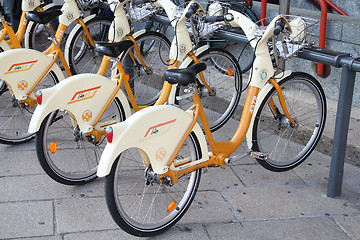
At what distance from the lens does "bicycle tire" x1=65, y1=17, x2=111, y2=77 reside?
5.30 m

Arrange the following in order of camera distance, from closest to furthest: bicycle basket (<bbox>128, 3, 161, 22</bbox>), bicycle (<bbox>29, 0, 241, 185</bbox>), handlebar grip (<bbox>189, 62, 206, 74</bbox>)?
handlebar grip (<bbox>189, 62, 206, 74</bbox>), bicycle (<bbox>29, 0, 241, 185</bbox>), bicycle basket (<bbox>128, 3, 161, 22</bbox>)

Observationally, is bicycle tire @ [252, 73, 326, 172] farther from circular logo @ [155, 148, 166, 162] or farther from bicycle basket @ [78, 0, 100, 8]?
bicycle basket @ [78, 0, 100, 8]

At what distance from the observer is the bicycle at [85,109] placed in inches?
132

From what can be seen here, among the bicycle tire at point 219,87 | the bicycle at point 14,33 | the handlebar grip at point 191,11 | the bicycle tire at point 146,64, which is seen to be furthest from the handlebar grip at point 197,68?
the bicycle at point 14,33

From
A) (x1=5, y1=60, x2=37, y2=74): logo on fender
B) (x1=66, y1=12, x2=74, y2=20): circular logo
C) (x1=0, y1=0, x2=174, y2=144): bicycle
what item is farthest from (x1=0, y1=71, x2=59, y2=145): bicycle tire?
(x1=66, y1=12, x2=74, y2=20): circular logo

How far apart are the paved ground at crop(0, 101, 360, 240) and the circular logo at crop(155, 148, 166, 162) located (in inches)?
21.4

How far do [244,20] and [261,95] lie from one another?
0.55 metres

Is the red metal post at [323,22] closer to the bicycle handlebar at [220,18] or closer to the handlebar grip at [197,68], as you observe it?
the bicycle handlebar at [220,18]

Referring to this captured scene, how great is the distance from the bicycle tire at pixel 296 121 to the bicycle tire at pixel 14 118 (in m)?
1.81

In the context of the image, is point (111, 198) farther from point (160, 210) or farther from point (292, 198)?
point (292, 198)

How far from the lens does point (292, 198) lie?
3.69 m

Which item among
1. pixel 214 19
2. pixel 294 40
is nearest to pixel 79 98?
pixel 214 19

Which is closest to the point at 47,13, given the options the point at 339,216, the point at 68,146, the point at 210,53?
the point at 68,146

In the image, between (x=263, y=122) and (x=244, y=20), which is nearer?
(x=244, y=20)
